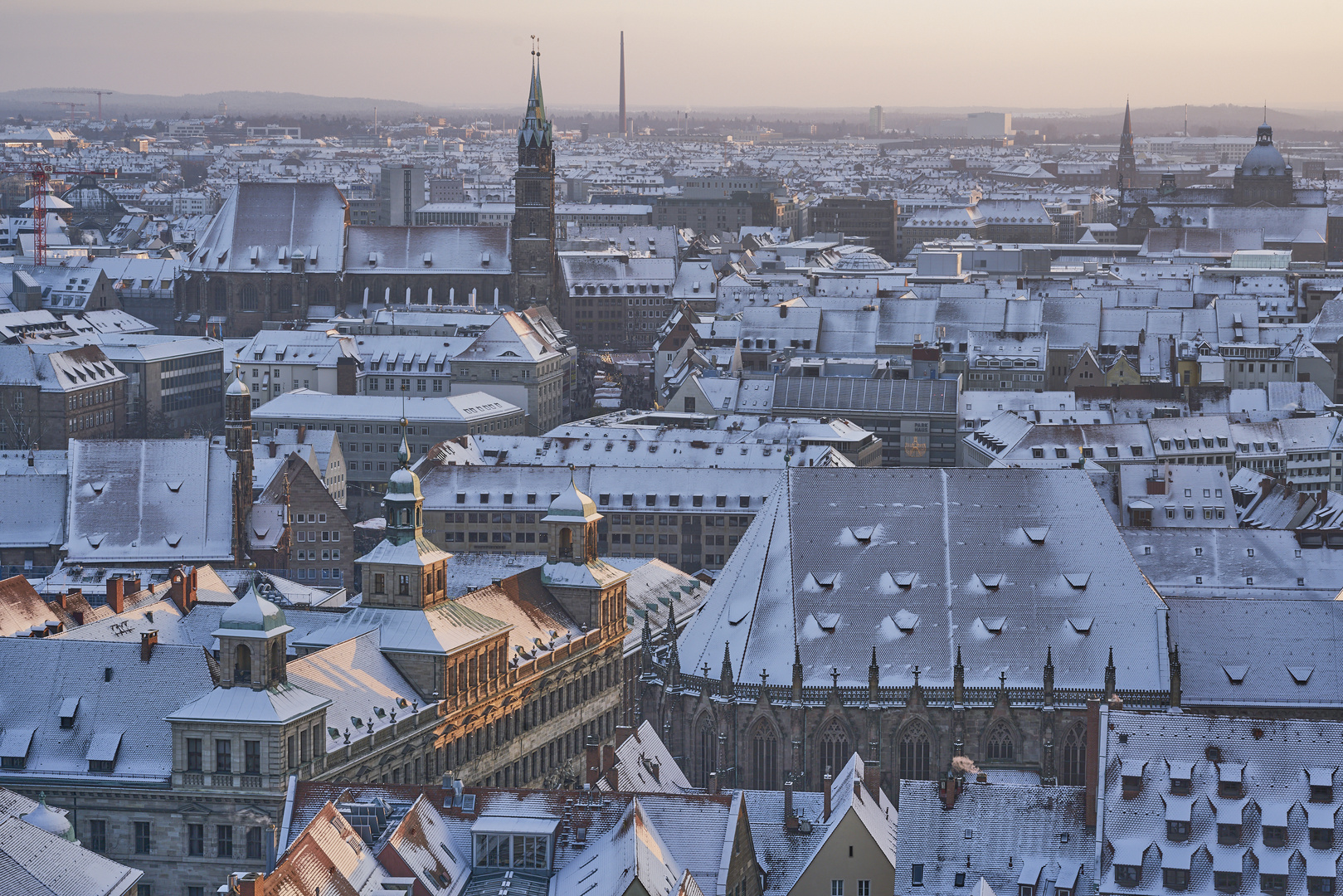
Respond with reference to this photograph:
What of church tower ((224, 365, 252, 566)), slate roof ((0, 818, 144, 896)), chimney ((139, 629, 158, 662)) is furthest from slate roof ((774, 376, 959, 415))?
slate roof ((0, 818, 144, 896))

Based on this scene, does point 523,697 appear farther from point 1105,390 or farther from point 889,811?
point 1105,390

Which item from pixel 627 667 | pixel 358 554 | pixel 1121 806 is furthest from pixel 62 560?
pixel 1121 806

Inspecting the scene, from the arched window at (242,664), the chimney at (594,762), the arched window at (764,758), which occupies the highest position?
the arched window at (242,664)

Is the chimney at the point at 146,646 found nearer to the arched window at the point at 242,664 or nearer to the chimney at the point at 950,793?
the arched window at the point at 242,664

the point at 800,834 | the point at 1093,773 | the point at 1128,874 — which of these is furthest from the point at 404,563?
the point at 1128,874

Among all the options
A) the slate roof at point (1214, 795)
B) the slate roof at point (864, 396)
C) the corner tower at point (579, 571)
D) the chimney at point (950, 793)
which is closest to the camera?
the slate roof at point (1214, 795)

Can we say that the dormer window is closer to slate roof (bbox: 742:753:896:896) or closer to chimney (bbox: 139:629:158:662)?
slate roof (bbox: 742:753:896:896)

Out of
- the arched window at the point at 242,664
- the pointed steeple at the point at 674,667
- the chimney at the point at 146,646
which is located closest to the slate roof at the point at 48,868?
the arched window at the point at 242,664
